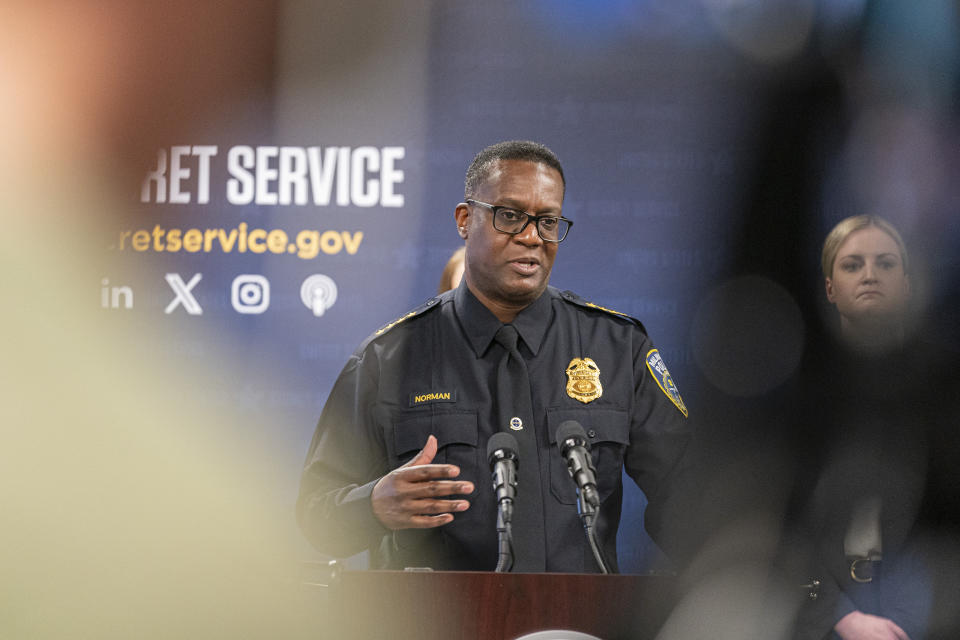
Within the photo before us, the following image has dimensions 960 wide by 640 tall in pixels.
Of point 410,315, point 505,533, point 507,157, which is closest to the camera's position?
point 505,533

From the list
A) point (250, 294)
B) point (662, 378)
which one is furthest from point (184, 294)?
point (662, 378)

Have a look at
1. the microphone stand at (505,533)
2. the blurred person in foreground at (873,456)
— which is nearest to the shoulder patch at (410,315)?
the microphone stand at (505,533)

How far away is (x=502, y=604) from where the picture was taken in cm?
131

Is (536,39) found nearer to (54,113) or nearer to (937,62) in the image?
(937,62)

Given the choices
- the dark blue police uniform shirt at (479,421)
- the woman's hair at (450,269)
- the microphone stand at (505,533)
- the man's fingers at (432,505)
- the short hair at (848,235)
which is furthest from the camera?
the woman's hair at (450,269)

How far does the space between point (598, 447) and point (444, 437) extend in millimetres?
355

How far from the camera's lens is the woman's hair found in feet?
10.3

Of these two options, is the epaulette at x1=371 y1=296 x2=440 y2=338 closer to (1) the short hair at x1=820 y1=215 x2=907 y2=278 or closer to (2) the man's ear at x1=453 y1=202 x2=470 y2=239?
(2) the man's ear at x1=453 y1=202 x2=470 y2=239

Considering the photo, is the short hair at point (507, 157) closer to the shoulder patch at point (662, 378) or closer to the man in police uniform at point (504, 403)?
the man in police uniform at point (504, 403)

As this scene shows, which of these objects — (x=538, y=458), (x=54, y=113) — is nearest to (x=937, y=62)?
(x=538, y=458)

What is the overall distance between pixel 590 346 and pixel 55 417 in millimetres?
1941

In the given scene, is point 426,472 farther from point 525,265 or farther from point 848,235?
point 848,235

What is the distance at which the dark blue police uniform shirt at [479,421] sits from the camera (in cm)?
200

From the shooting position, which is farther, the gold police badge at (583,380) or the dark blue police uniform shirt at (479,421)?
the gold police badge at (583,380)
